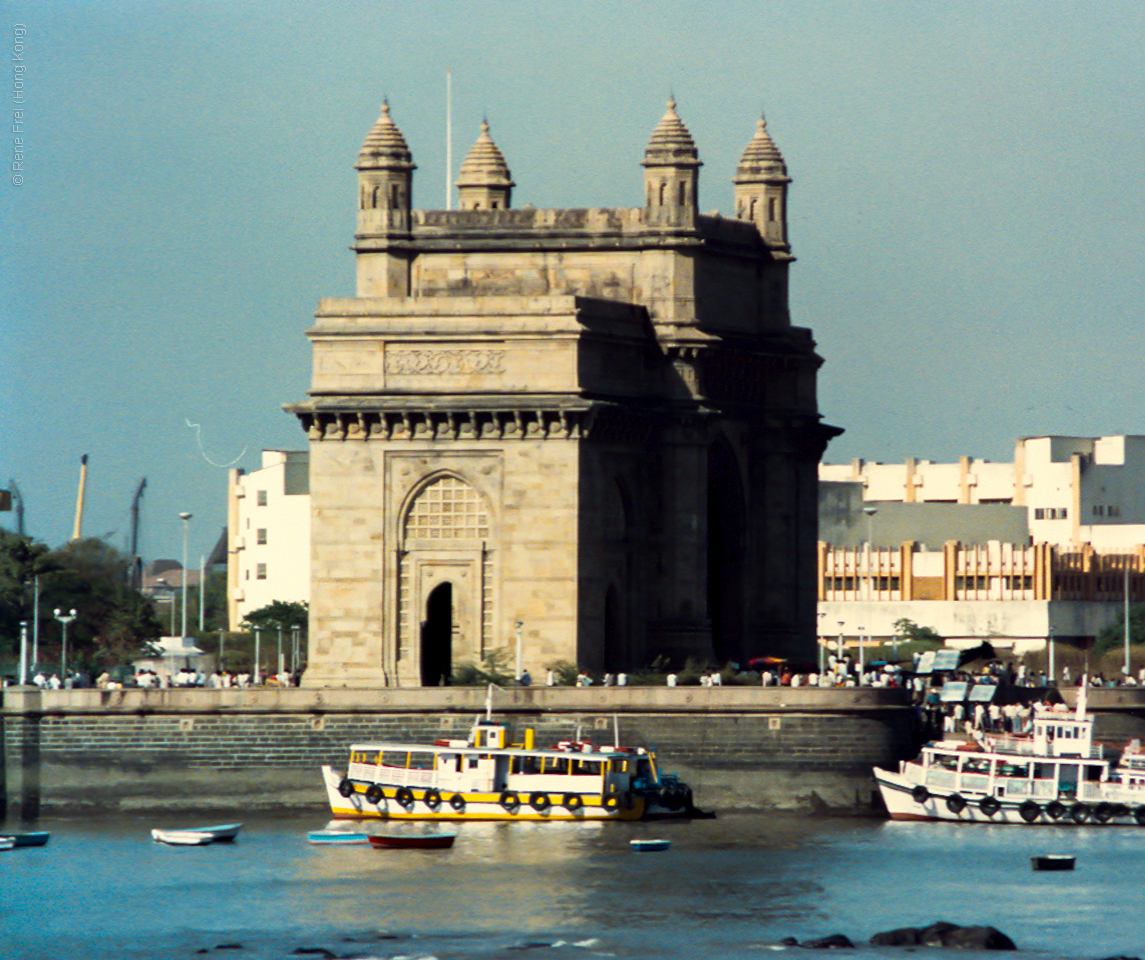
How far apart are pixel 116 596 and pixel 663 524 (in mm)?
44547

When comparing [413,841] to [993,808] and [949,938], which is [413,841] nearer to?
[993,808]

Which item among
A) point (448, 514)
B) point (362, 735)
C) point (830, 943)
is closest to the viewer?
point (830, 943)

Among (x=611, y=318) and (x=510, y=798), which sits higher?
(x=611, y=318)

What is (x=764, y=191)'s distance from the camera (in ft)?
431

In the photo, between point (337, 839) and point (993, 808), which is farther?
point (993, 808)

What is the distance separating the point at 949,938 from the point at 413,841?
22.8 m

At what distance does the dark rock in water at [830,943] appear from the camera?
271 ft

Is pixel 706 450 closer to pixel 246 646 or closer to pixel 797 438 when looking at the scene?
pixel 797 438

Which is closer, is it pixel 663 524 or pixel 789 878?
pixel 789 878

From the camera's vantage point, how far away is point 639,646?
396ft

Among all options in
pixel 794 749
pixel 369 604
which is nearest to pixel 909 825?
pixel 794 749

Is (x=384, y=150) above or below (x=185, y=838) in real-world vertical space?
above

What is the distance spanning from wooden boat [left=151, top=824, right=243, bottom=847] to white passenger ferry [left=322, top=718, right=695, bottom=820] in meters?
5.85

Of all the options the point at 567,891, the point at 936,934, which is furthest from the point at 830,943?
the point at 567,891
